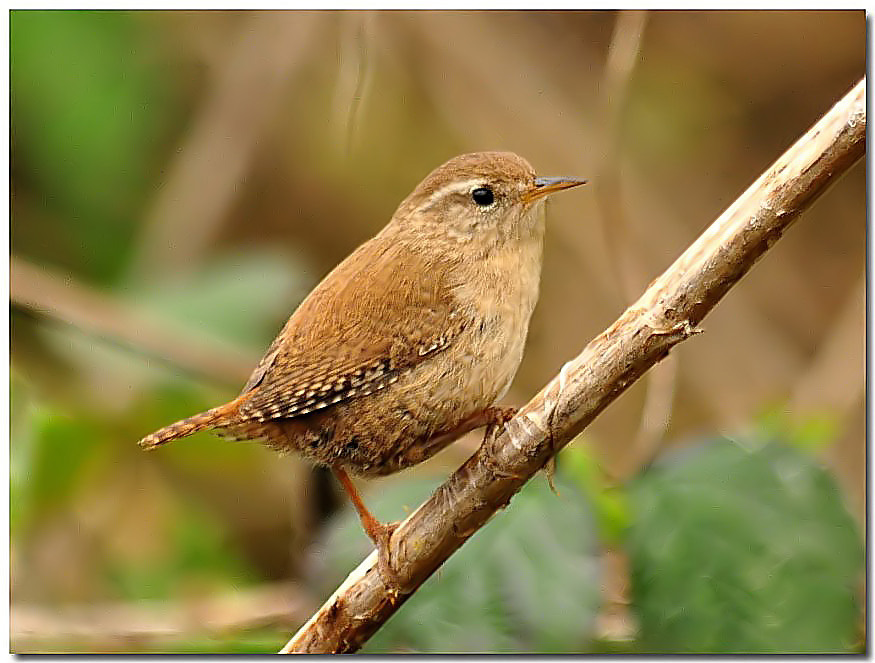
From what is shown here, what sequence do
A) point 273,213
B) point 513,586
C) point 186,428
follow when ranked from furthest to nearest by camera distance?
1. point 273,213
2. point 513,586
3. point 186,428

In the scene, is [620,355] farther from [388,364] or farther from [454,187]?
[454,187]

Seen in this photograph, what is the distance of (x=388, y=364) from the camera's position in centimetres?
208

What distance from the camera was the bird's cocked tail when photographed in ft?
6.68

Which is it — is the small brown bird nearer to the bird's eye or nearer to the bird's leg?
the bird's leg

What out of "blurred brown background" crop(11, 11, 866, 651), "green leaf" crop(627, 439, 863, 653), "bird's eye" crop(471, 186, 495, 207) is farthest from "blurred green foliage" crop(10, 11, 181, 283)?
"green leaf" crop(627, 439, 863, 653)

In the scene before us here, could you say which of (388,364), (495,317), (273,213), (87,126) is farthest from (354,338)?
(273,213)

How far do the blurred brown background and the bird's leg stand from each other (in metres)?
0.61

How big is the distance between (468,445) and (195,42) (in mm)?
1538

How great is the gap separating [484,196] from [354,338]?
467mm

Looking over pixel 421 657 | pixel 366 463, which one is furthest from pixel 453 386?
pixel 421 657

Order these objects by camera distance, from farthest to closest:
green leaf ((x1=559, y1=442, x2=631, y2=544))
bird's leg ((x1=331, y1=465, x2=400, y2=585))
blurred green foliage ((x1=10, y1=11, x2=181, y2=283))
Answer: blurred green foliage ((x1=10, y1=11, x2=181, y2=283)), green leaf ((x1=559, y1=442, x2=631, y2=544)), bird's leg ((x1=331, y1=465, x2=400, y2=585))

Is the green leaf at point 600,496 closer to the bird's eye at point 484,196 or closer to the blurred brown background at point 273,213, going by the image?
the blurred brown background at point 273,213

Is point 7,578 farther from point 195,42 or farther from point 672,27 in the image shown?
point 672,27

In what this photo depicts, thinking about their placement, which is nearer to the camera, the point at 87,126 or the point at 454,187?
the point at 454,187
